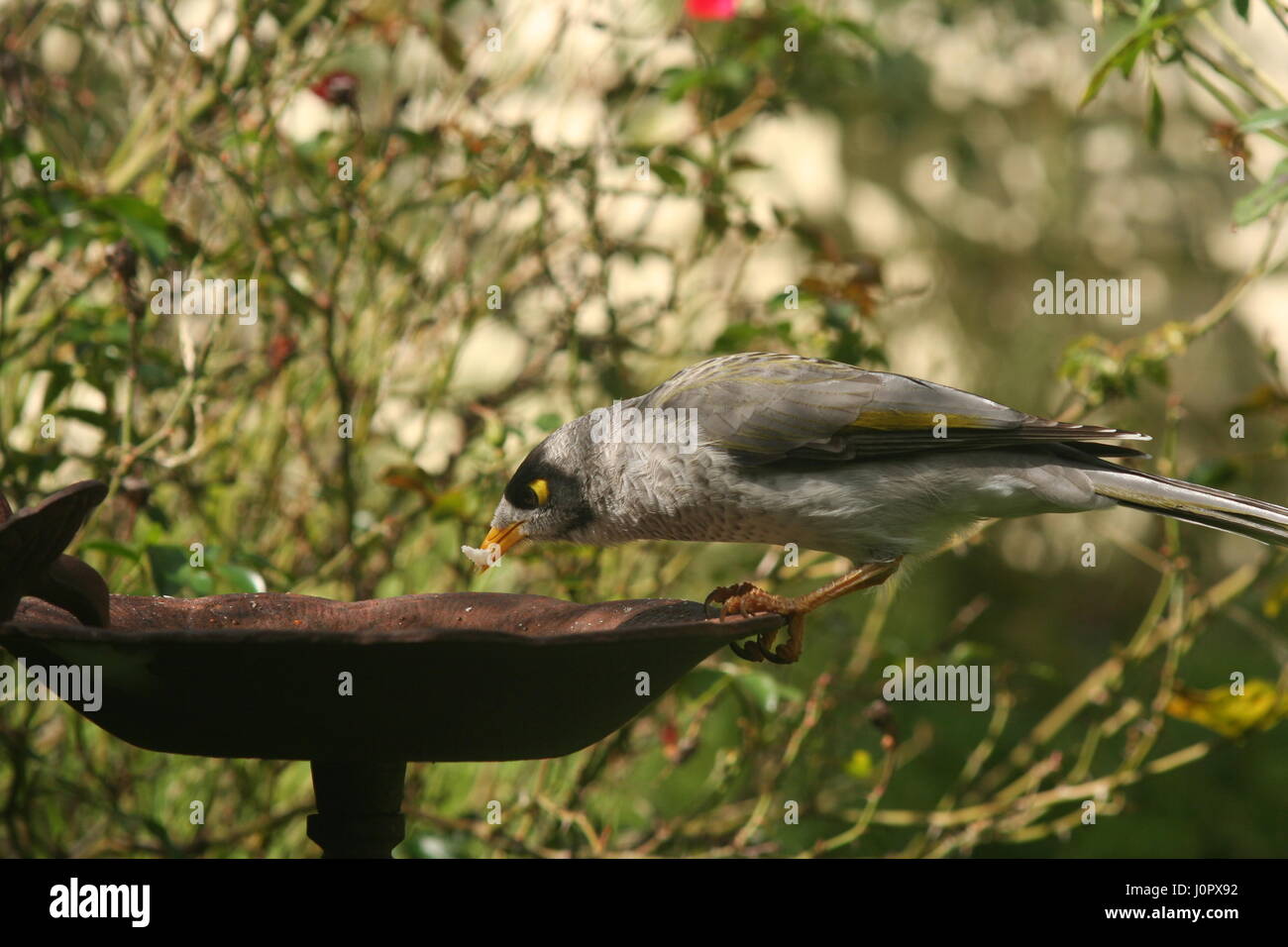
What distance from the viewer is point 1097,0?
3539 millimetres

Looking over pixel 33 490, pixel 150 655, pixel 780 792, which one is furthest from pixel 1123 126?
pixel 150 655

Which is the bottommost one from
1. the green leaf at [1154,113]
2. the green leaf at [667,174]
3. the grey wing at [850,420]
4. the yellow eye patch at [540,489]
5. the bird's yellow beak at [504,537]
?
the bird's yellow beak at [504,537]

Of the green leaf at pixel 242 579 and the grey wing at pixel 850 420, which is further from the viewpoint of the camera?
the grey wing at pixel 850 420

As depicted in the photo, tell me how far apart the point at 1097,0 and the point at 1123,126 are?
4886mm

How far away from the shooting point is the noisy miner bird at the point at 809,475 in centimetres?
354

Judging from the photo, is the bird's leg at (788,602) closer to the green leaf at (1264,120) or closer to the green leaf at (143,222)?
the green leaf at (1264,120)

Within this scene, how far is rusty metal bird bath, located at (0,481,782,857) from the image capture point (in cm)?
217

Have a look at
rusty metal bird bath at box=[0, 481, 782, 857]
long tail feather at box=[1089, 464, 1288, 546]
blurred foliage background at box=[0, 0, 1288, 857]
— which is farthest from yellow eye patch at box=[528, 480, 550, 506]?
long tail feather at box=[1089, 464, 1288, 546]

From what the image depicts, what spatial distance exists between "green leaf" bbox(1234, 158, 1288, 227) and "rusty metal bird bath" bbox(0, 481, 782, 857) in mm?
1559

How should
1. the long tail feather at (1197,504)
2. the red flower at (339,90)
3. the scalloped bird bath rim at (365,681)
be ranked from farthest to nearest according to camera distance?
the red flower at (339,90) → the long tail feather at (1197,504) → the scalloped bird bath rim at (365,681)

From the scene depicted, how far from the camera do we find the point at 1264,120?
9.67ft

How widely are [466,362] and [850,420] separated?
336 cm

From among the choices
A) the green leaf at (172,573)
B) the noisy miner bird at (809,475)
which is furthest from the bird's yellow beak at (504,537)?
the green leaf at (172,573)

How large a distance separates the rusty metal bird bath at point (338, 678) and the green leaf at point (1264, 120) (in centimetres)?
158
